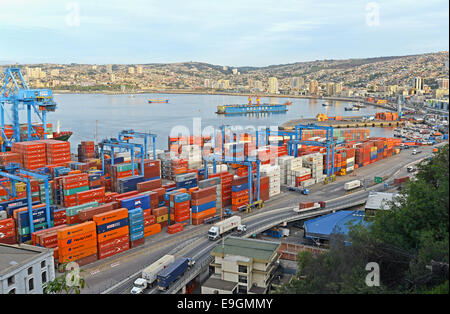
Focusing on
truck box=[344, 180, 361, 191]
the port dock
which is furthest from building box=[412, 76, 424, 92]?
truck box=[344, 180, 361, 191]

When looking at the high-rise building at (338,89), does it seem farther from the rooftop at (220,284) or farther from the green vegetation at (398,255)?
the green vegetation at (398,255)

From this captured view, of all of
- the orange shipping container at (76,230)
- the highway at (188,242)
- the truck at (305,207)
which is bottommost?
the highway at (188,242)

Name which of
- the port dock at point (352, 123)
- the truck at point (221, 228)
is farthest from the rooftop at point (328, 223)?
the port dock at point (352, 123)

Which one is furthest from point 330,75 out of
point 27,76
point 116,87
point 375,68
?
point 27,76

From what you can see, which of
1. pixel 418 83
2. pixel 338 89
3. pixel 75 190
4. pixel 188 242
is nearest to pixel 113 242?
pixel 188 242

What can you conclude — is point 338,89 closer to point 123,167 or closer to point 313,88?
point 313,88
